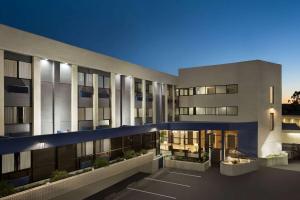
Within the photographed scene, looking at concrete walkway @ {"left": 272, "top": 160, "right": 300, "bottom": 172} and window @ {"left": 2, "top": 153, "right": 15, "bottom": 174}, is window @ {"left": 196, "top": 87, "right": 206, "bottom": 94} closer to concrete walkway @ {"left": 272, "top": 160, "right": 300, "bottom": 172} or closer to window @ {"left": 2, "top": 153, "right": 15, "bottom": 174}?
concrete walkway @ {"left": 272, "top": 160, "right": 300, "bottom": 172}

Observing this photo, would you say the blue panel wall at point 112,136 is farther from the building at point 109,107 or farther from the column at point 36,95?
the column at point 36,95

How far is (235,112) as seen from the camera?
3084 cm

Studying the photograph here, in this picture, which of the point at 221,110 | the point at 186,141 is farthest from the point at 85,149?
the point at 221,110

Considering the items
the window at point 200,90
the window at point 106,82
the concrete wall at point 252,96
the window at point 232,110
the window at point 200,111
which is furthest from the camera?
the window at point 200,111

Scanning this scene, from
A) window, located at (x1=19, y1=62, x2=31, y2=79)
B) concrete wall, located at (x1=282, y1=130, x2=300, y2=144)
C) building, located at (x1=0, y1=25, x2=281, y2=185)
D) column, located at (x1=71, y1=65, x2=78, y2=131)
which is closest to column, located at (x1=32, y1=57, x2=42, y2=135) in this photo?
building, located at (x1=0, y1=25, x2=281, y2=185)

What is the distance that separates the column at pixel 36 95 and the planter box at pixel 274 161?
22.0 metres

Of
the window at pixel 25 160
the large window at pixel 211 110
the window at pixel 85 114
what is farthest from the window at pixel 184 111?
the window at pixel 25 160

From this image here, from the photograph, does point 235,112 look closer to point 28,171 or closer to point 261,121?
point 261,121

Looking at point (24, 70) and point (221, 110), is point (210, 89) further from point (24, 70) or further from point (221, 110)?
point (24, 70)

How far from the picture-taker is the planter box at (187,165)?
24125mm

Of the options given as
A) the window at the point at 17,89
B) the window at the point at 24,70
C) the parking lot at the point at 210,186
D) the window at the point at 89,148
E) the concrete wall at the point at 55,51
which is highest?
the concrete wall at the point at 55,51

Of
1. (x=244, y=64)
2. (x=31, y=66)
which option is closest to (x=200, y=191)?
(x=31, y=66)

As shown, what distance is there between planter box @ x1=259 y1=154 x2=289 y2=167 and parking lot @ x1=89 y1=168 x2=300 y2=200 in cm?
212

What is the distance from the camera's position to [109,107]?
24.4 metres
